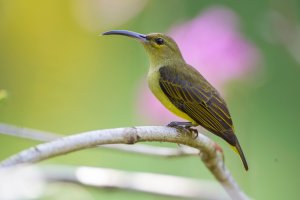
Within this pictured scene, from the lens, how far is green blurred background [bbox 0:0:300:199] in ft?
13.9

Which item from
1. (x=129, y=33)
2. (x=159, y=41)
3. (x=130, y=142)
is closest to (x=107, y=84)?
(x=159, y=41)

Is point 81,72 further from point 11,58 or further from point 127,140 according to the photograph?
point 127,140

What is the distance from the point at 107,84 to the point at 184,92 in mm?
2391

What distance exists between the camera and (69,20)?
16.8ft

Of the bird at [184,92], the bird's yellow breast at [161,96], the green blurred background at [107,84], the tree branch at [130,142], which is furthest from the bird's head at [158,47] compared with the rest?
the green blurred background at [107,84]

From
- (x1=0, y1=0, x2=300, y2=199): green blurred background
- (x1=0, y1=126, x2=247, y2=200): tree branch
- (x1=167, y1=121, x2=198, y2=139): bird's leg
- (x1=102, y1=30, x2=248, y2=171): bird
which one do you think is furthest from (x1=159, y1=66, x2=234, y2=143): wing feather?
(x1=0, y1=0, x2=300, y2=199): green blurred background

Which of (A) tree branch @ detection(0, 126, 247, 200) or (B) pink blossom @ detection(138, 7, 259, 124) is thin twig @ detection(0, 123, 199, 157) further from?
(B) pink blossom @ detection(138, 7, 259, 124)

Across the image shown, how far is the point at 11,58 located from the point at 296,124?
1.90 meters

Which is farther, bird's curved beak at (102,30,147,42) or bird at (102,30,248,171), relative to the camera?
bird's curved beak at (102,30,147,42)

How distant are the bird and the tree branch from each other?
201 millimetres

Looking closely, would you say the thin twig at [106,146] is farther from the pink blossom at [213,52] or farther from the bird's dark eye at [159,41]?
the pink blossom at [213,52]

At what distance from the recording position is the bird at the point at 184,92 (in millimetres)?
2705

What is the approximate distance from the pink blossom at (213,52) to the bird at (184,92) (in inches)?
19.4

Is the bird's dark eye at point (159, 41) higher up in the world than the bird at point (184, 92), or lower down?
higher up
